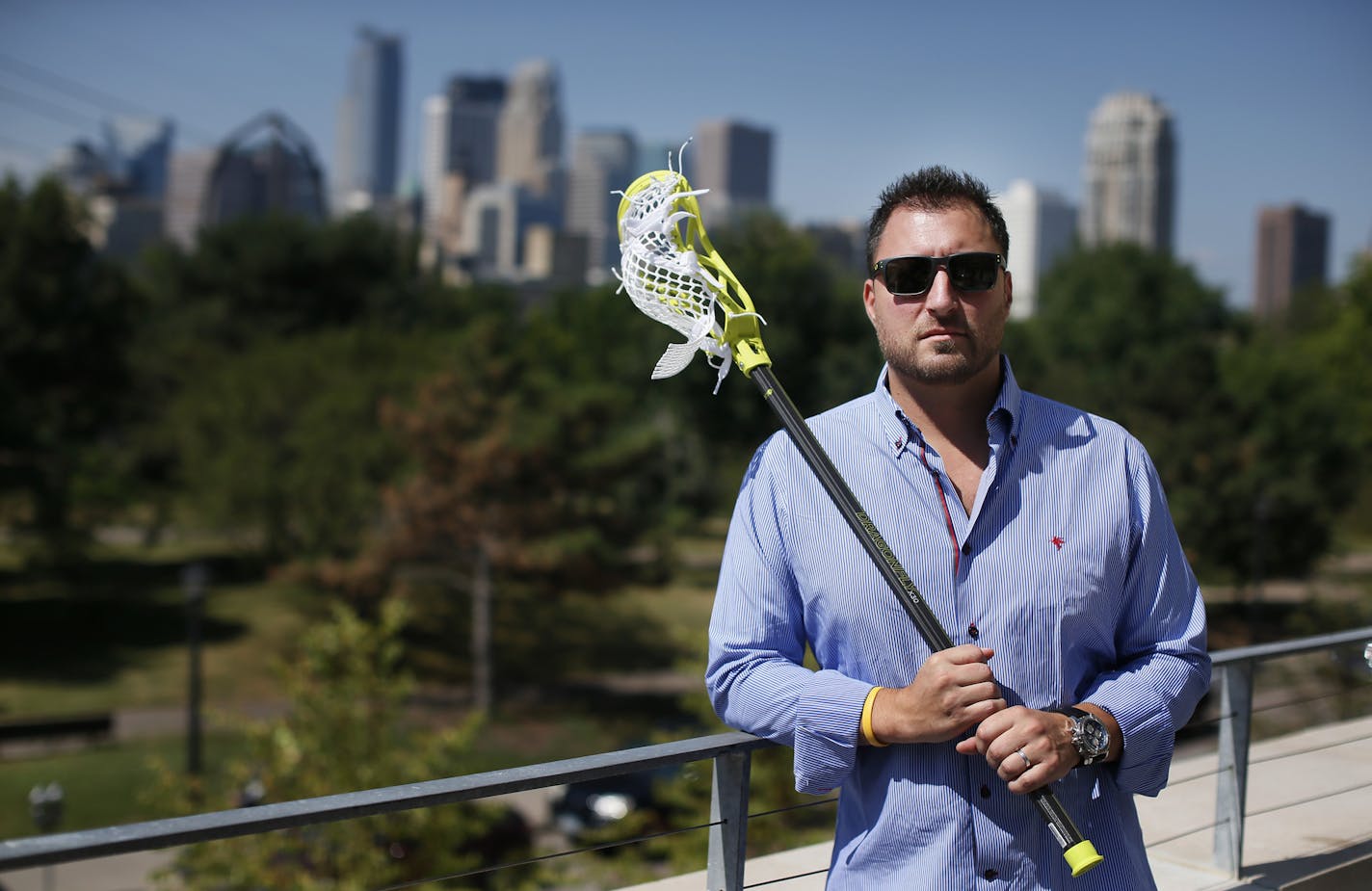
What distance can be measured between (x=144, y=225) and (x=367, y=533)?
6230 inches

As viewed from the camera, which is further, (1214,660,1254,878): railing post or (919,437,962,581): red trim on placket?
(1214,660,1254,878): railing post

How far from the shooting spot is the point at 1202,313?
46438 millimetres

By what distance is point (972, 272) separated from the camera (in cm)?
230

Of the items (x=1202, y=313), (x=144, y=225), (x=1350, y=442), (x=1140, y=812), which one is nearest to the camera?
(x=1140, y=812)

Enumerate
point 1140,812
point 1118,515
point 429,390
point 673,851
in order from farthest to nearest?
1. point 429,390
2. point 673,851
3. point 1140,812
4. point 1118,515

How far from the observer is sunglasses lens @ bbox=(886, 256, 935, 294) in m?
2.30

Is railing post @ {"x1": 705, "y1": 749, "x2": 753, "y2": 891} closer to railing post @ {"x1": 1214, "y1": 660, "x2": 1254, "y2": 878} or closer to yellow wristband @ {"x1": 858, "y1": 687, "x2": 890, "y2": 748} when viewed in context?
yellow wristband @ {"x1": 858, "y1": 687, "x2": 890, "y2": 748}

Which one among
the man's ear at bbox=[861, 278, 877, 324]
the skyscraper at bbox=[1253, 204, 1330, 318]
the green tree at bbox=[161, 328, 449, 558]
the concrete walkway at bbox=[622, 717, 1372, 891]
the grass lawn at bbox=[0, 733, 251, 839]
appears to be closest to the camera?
the man's ear at bbox=[861, 278, 877, 324]

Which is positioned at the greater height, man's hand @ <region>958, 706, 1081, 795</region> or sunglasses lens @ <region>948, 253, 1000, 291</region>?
sunglasses lens @ <region>948, 253, 1000, 291</region>

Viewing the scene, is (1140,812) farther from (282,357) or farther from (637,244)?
(282,357)

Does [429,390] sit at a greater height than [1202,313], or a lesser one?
lesser

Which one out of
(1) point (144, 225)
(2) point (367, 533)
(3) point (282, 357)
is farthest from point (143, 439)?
(1) point (144, 225)

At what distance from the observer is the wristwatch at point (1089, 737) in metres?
2.14

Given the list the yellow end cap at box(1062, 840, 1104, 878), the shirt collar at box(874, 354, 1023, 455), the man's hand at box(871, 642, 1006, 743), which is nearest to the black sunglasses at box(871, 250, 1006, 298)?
the shirt collar at box(874, 354, 1023, 455)
